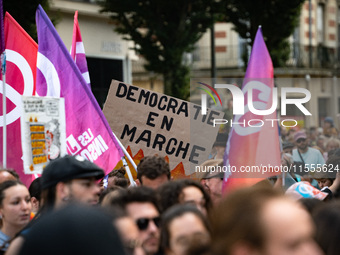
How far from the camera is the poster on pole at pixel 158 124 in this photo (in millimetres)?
8492

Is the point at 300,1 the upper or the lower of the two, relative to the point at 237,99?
upper

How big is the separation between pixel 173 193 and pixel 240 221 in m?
2.57

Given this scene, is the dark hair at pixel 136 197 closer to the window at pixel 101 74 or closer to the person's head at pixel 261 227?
the person's head at pixel 261 227

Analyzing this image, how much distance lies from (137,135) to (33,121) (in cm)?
263

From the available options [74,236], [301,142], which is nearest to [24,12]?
[301,142]

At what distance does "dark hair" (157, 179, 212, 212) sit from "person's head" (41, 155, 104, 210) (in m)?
Result: 0.54

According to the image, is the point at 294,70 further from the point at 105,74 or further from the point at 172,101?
the point at 172,101

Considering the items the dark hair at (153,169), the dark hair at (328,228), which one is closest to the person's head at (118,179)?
the dark hair at (153,169)

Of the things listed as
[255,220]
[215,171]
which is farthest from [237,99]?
[255,220]

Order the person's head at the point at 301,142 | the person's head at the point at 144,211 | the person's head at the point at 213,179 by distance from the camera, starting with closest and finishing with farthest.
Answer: the person's head at the point at 144,211 → the person's head at the point at 213,179 → the person's head at the point at 301,142

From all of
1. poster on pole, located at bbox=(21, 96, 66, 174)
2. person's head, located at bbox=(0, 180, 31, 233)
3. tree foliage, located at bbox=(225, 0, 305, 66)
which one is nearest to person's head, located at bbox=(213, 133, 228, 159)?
poster on pole, located at bbox=(21, 96, 66, 174)

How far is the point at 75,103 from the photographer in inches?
290

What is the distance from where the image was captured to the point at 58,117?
6234mm

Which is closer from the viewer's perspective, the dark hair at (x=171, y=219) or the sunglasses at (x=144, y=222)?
the dark hair at (x=171, y=219)
